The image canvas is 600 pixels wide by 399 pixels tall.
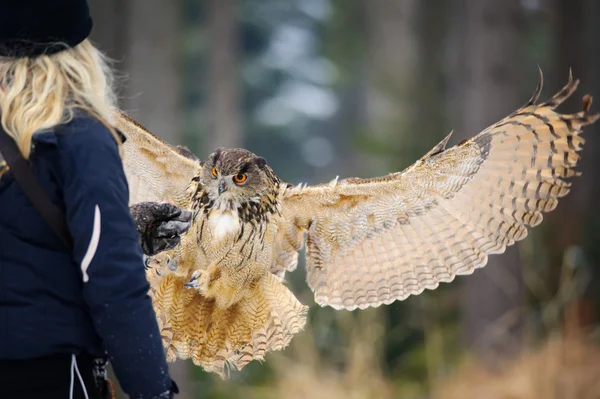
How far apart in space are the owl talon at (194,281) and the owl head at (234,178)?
378 mm

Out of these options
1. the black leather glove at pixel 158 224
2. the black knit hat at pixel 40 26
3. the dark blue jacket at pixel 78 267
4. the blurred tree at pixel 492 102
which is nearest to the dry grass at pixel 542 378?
the blurred tree at pixel 492 102

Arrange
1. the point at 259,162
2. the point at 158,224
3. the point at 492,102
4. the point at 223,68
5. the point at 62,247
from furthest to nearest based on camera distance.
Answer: the point at 223,68 < the point at 492,102 < the point at 259,162 < the point at 158,224 < the point at 62,247

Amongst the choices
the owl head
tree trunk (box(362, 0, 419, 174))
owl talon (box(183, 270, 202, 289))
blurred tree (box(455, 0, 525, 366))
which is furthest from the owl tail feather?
tree trunk (box(362, 0, 419, 174))

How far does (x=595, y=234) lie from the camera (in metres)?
9.61

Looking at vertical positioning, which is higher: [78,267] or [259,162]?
[259,162]

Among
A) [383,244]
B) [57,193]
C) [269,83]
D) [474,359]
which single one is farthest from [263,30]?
[57,193]

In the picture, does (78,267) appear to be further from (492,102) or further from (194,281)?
(492,102)

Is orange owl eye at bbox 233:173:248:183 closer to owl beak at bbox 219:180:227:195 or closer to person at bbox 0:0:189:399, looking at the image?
owl beak at bbox 219:180:227:195

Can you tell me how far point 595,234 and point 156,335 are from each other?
846 cm

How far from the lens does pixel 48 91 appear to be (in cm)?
217

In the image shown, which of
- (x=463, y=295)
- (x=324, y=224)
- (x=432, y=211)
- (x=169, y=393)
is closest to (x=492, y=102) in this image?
(x=463, y=295)

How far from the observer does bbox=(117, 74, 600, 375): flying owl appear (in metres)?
3.58

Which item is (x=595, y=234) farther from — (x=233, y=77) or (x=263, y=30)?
(x=263, y=30)

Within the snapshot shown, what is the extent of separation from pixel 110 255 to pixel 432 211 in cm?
220
